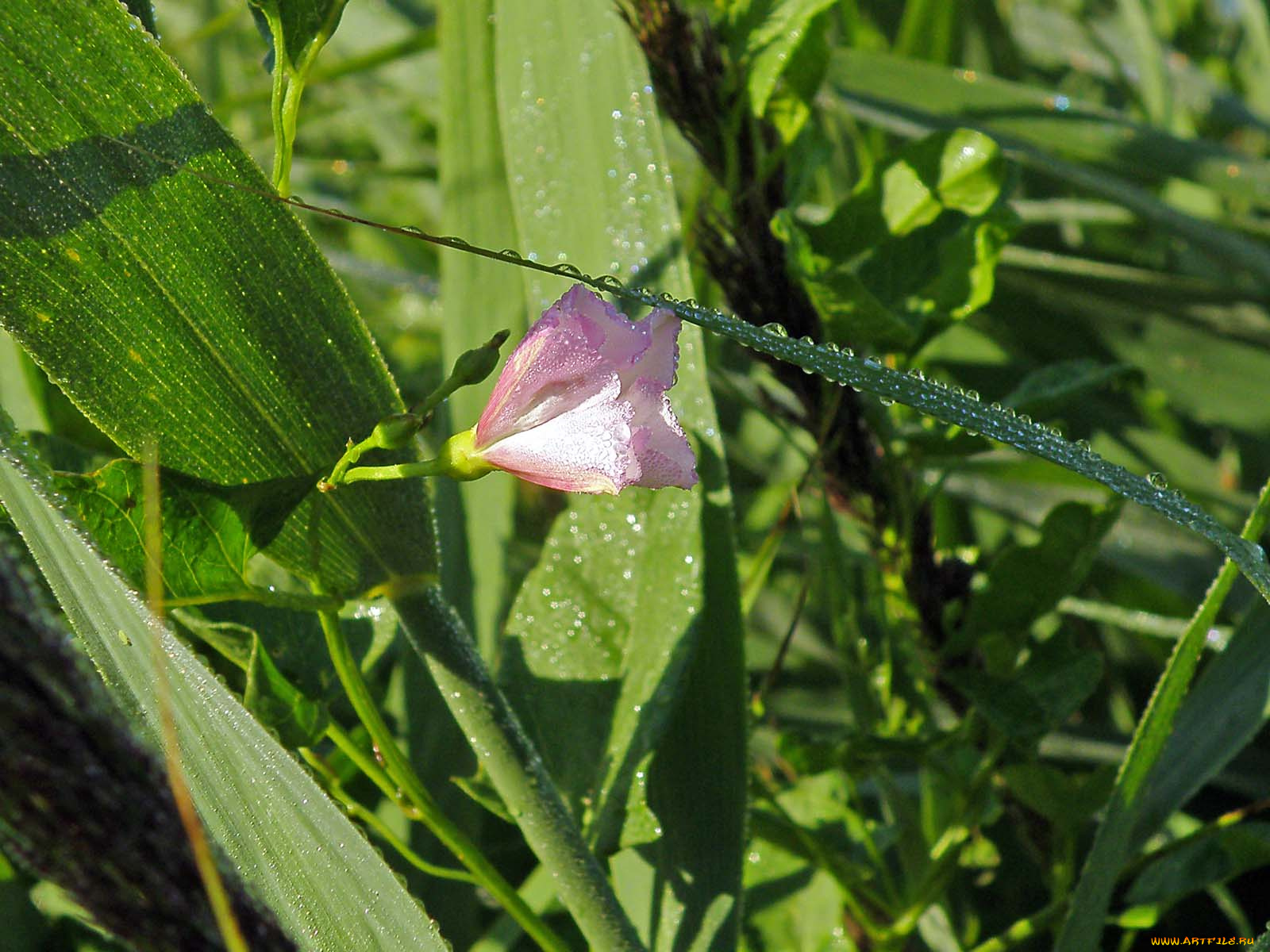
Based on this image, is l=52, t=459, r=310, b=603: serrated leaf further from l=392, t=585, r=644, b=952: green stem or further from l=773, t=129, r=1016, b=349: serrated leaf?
l=773, t=129, r=1016, b=349: serrated leaf

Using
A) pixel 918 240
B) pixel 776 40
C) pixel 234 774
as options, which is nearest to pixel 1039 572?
pixel 918 240

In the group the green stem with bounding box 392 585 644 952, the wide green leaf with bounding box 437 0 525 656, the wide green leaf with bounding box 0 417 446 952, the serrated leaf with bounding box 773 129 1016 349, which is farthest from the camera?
the wide green leaf with bounding box 437 0 525 656

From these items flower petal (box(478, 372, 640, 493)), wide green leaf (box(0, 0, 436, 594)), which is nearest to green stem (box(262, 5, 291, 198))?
wide green leaf (box(0, 0, 436, 594))

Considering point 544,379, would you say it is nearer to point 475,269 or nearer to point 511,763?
point 511,763

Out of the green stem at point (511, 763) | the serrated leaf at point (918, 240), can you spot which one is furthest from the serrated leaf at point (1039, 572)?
the green stem at point (511, 763)

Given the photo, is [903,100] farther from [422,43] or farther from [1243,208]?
[1243,208]

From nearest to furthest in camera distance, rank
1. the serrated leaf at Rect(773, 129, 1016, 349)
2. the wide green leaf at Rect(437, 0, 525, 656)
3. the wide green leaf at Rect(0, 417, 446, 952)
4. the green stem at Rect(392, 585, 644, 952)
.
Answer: the wide green leaf at Rect(0, 417, 446, 952) < the green stem at Rect(392, 585, 644, 952) < the serrated leaf at Rect(773, 129, 1016, 349) < the wide green leaf at Rect(437, 0, 525, 656)
